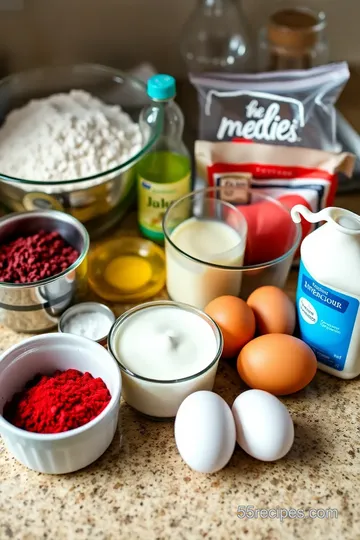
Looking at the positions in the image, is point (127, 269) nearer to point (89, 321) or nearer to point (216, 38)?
point (89, 321)

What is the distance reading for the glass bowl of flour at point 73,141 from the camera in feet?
3.48

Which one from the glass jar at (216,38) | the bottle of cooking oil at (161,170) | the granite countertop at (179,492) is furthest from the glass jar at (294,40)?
the granite countertop at (179,492)

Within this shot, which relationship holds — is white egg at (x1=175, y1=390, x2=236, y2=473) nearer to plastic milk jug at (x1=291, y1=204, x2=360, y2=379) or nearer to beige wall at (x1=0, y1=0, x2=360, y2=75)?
plastic milk jug at (x1=291, y1=204, x2=360, y2=379)

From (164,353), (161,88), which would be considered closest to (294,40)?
(161,88)

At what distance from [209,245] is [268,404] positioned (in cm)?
33

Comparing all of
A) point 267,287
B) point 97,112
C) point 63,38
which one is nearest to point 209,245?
point 267,287

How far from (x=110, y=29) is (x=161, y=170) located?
41cm

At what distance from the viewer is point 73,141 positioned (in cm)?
109

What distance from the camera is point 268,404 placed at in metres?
0.80

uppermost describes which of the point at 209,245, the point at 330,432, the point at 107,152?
the point at 107,152

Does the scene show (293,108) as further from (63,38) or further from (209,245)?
(63,38)

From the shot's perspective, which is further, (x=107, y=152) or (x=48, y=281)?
(x=107, y=152)

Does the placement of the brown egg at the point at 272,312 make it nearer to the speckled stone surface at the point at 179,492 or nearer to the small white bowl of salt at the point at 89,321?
the speckled stone surface at the point at 179,492

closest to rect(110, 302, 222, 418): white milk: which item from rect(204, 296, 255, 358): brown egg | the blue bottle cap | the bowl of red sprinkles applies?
rect(204, 296, 255, 358): brown egg
